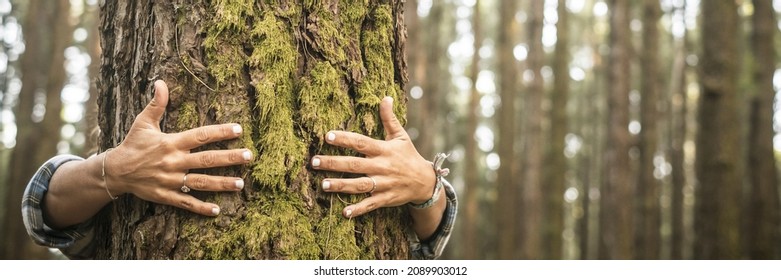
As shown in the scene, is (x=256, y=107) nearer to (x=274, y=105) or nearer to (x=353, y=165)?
(x=274, y=105)

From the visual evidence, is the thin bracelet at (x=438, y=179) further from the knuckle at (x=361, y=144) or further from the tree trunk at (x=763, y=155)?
the tree trunk at (x=763, y=155)

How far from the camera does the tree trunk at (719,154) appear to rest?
5.16m

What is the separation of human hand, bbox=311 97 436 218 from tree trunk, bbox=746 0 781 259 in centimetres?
547

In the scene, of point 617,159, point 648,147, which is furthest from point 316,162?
point 648,147

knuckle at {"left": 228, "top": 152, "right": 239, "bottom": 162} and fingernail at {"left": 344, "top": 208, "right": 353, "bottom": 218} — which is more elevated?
knuckle at {"left": 228, "top": 152, "right": 239, "bottom": 162}

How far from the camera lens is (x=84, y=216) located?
72.7 inches

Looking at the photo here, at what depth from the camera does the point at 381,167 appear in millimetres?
1710

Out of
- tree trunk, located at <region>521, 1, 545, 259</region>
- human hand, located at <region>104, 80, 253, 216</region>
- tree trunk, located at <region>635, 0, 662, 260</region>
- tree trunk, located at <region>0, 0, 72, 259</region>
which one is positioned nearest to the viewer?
human hand, located at <region>104, 80, 253, 216</region>

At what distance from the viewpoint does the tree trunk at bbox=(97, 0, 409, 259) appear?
1617mm

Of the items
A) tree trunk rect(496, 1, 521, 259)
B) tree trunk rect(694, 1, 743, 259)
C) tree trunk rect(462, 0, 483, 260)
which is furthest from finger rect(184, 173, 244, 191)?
tree trunk rect(462, 0, 483, 260)

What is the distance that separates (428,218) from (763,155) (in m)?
5.97

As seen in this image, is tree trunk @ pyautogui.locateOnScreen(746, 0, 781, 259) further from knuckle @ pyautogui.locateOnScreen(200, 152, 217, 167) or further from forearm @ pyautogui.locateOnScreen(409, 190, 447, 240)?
knuckle @ pyautogui.locateOnScreen(200, 152, 217, 167)

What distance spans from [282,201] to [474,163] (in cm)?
956
